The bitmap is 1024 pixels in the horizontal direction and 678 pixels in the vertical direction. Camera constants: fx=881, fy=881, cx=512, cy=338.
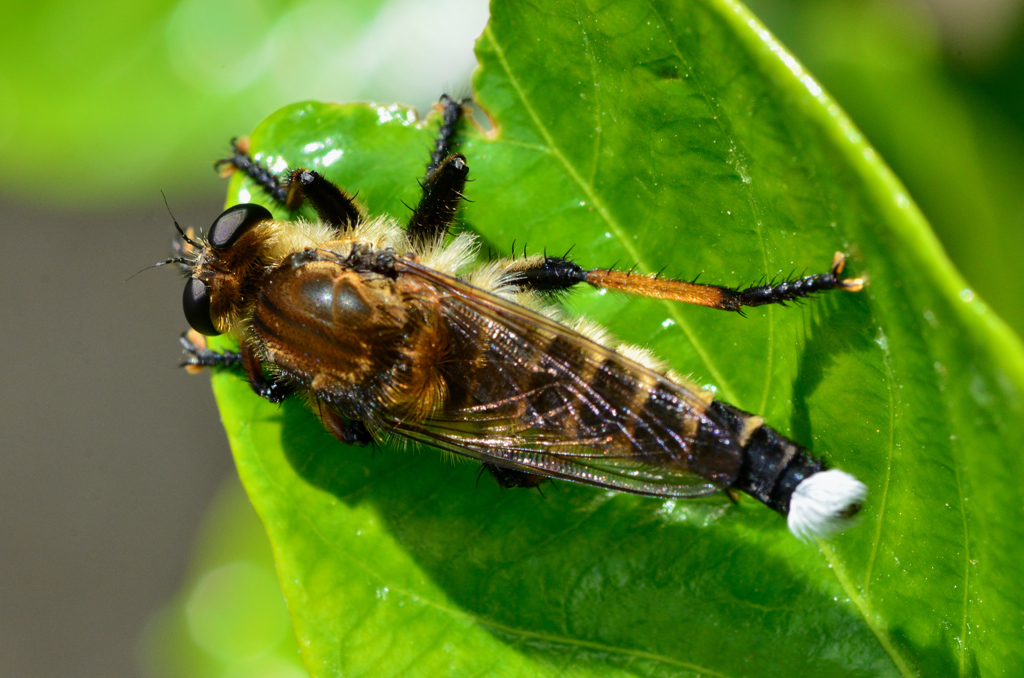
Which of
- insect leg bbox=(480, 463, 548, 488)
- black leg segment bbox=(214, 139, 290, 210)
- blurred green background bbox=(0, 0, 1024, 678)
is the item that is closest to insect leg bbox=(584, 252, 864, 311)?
insect leg bbox=(480, 463, 548, 488)

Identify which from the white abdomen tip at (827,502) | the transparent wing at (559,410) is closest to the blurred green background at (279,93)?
the transparent wing at (559,410)

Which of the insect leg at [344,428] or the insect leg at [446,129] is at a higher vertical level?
the insect leg at [446,129]

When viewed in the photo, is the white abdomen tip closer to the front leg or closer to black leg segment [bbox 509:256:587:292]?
black leg segment [bbox 509:256:587:292]

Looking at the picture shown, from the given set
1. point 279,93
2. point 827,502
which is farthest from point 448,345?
point 279,93

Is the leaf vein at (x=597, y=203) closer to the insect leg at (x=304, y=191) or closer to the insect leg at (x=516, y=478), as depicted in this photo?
the insect leg at (x=516, y=478)

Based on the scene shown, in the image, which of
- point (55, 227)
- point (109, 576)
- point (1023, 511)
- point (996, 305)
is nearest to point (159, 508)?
point (109, 576)

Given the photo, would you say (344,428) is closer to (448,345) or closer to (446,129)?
(448,345)

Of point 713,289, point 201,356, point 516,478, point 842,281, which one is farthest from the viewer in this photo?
point 201,356
